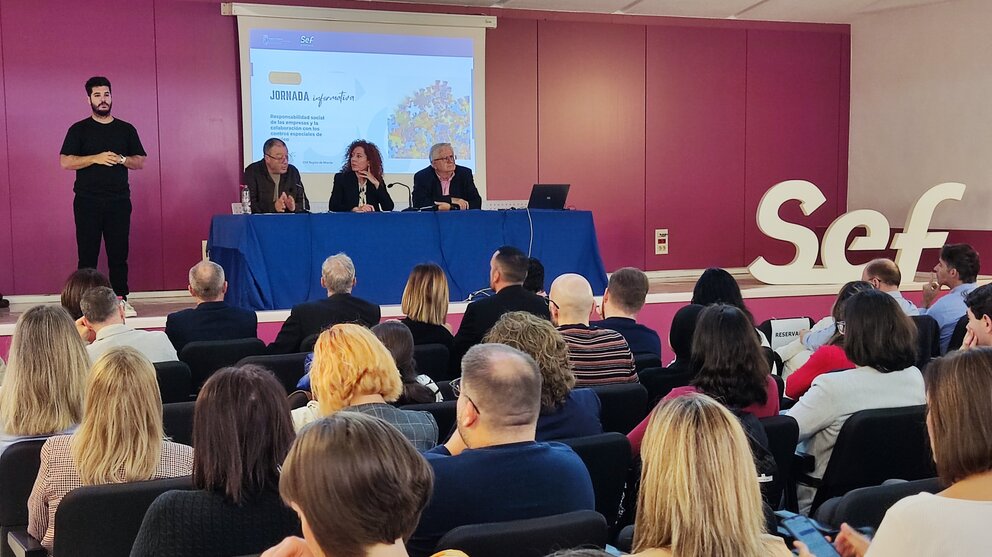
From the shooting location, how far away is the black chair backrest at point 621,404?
311cm

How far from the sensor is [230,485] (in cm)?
184

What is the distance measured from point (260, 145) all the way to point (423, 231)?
7.02 ft

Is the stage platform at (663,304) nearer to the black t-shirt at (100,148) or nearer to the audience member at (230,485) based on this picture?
the black t-shirt at (100,148)

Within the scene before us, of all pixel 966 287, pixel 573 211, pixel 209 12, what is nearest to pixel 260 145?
pixel 209 12

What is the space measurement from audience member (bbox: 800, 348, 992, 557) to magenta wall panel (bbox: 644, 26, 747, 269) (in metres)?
8.16

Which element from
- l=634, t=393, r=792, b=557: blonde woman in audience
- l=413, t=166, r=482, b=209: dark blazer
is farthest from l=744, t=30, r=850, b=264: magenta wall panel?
l=634, t=393, r=792, b=557: blonde woman in audience

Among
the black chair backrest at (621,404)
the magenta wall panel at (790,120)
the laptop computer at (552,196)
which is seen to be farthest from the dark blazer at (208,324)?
the magenta wall panel at (790,120)

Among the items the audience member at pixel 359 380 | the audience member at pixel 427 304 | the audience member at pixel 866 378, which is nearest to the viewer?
the audience member at pixel 359 380

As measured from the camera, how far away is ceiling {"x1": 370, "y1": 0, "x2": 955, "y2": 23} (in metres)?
9.03

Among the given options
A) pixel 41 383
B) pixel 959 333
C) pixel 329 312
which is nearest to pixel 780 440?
pixel 959 333

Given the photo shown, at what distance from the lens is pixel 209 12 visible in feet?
26.6

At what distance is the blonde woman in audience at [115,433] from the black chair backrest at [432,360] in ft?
5.23

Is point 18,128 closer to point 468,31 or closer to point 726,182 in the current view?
point 468,31

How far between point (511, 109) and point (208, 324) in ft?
17.4
